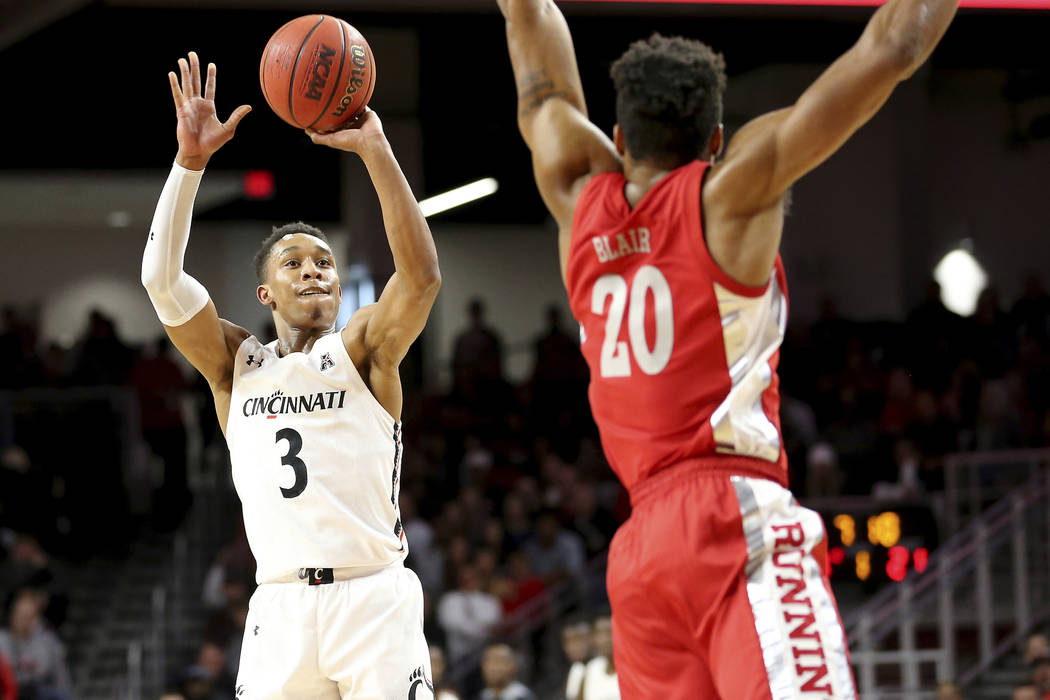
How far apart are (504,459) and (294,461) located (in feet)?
39.8

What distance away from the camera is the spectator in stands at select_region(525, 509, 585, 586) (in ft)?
47.2

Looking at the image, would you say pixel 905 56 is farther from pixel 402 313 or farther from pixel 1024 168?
pixel 1024 168

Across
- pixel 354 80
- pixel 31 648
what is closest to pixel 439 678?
pixel 31 648

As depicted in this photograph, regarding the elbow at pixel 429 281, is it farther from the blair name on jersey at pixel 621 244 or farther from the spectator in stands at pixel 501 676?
the spectator in stands at pixel 501 676

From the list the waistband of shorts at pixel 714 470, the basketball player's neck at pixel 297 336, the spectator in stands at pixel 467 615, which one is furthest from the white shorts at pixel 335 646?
the spectator in stands at pixel 467 615

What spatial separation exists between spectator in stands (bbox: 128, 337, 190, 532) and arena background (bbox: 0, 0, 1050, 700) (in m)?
0.04

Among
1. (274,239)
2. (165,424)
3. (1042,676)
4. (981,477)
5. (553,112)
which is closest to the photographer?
(553,112)

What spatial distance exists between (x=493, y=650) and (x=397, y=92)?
22.5 ft

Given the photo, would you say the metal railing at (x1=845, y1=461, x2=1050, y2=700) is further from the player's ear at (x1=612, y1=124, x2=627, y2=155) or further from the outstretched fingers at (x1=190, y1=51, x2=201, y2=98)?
the player's ear at (x1=612, y1=124, x2=627, y2=155)

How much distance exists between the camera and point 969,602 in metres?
13.7

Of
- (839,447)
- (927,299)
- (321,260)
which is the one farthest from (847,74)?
(927,299)

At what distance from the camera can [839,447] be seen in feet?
51.5

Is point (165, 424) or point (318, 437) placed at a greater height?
point (165, 424)

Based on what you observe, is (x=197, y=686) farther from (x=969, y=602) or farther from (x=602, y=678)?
(x=969, y=602)
